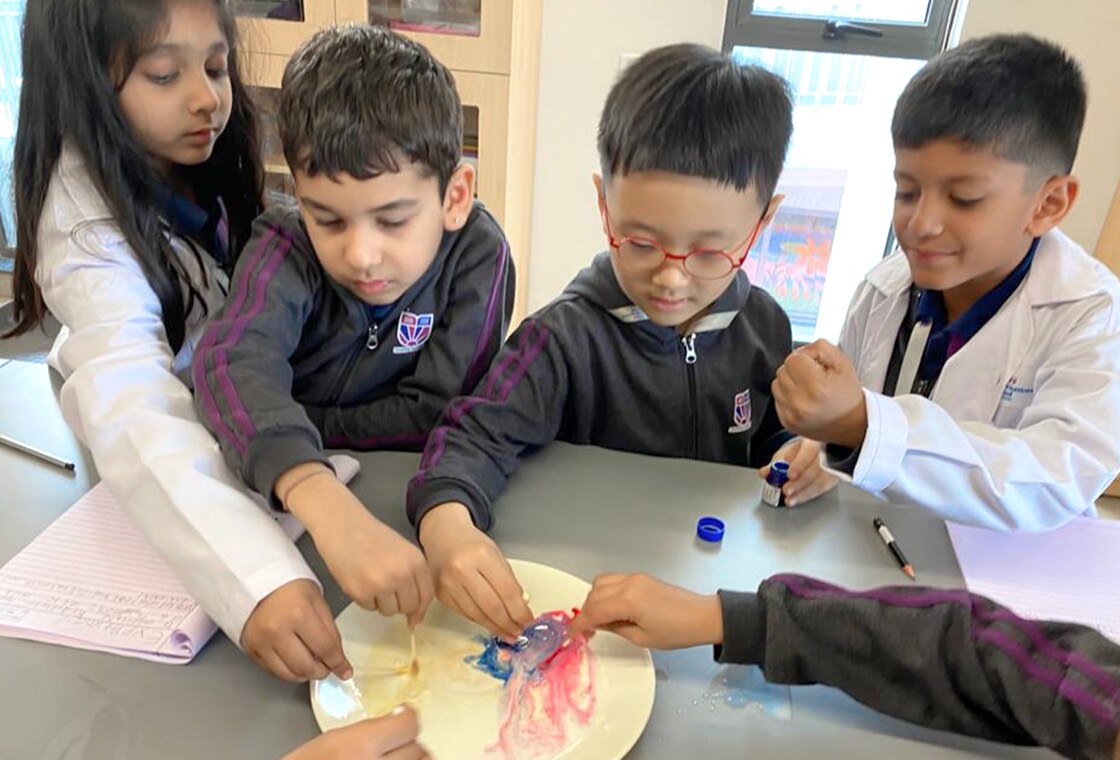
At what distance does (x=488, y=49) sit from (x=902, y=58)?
4.01ft

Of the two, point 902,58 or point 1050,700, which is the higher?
point 902,58

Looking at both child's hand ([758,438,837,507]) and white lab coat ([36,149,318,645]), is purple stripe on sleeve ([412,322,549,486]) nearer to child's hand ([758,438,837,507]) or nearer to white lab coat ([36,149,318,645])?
white lab coat ([36,149,318,645])

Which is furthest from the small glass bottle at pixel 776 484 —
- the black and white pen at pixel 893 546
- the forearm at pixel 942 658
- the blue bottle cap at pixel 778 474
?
the forearm at pixel 942 658

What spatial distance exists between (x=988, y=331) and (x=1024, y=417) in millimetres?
150

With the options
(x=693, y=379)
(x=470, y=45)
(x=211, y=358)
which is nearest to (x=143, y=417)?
(x=211, y=358)

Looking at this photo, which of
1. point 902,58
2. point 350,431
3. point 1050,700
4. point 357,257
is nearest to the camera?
point 1050,700

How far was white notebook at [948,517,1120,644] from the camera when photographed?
0.80 meters

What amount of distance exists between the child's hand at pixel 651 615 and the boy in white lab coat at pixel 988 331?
26cm

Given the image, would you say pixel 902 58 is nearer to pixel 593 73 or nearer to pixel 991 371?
pixel 593 73

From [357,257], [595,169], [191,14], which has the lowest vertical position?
[595,169]

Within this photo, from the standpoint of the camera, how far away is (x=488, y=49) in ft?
7.04

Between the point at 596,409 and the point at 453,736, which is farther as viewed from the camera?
the point at 596,409

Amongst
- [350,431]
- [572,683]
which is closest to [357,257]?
[350,431]

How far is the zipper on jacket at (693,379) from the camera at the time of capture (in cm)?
108
